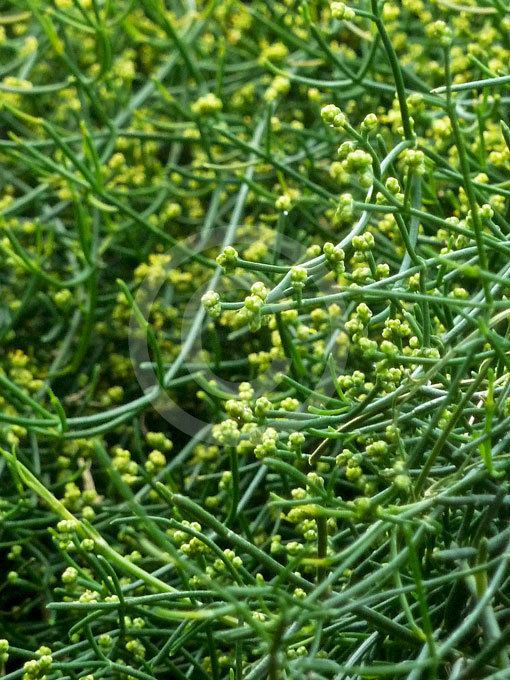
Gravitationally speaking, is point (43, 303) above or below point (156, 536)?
below

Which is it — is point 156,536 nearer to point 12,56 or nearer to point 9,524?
point 9,524

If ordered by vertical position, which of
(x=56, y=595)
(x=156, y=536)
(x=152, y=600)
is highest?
(x=156, y=536)

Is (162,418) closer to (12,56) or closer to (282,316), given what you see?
(282,316)

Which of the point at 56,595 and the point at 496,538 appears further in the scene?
the point at 56,595

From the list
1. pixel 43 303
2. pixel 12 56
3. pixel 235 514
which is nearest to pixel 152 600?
pixel 235 514

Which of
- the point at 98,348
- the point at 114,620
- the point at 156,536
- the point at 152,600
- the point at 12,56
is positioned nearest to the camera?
the point at 156,536

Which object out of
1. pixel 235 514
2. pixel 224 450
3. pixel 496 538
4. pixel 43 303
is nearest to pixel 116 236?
pixel 43 303

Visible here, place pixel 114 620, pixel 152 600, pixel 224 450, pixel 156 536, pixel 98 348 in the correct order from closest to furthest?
pixel 156 536, pixel 152 600, pixel 114 620, pixel 224 450, pixel 98 348
